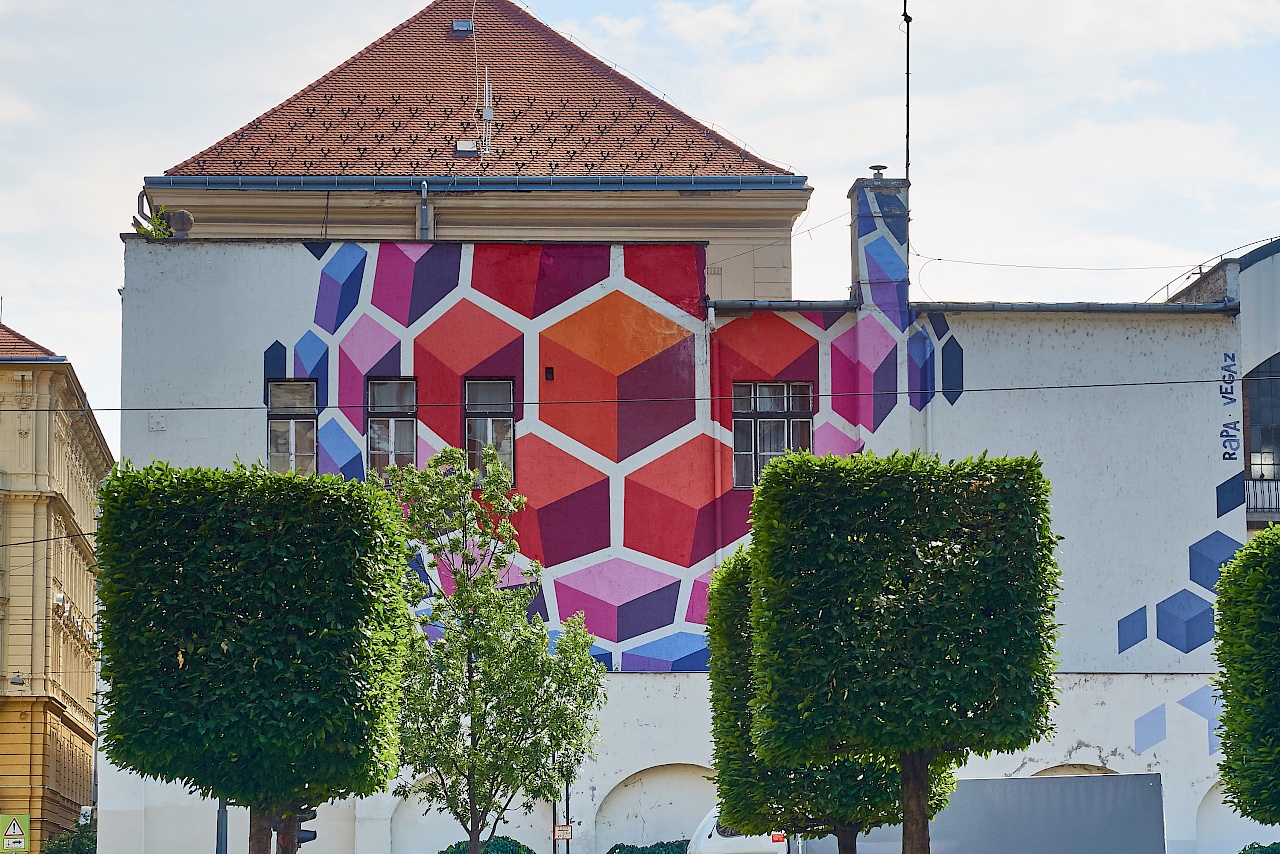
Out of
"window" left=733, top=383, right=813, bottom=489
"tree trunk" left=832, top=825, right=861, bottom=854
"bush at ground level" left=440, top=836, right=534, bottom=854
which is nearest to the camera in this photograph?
"tree trunk" left=832, top=825, right=861, bottom=854

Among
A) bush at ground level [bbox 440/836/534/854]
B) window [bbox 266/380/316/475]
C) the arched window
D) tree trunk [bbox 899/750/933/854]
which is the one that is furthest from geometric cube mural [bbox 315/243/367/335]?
the arched window

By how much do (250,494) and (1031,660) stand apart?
876 cm

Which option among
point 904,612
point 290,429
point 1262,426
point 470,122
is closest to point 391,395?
point 290,429

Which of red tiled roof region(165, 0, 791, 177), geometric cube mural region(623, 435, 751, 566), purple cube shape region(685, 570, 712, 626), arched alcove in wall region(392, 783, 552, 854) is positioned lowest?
arched alcove in wall region(392, 783, 552, 854)

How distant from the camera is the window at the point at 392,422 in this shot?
→ 34.6 metres

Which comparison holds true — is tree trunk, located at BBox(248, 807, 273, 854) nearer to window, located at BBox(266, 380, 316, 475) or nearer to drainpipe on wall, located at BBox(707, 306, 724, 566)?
window, located at BBox(266, 380, 316, 475)

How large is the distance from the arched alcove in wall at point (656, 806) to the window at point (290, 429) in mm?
8424

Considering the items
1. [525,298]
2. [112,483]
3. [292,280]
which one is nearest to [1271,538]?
[112,483]

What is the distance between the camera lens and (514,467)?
34.7 metres

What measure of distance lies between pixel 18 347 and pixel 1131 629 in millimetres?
37748

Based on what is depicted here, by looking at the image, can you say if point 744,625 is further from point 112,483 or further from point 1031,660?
point 112,483

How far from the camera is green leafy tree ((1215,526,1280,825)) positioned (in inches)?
880

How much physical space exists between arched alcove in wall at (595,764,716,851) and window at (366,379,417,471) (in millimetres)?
7299

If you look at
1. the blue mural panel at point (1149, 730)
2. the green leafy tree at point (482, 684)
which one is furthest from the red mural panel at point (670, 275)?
the blue mural panel at point (1149, 730)
